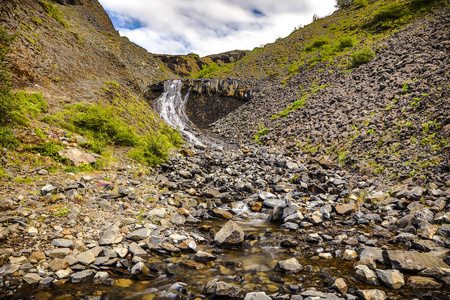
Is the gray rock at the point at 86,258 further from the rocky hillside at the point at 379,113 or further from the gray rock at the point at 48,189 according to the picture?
the rocky hillside at the point at 379,113

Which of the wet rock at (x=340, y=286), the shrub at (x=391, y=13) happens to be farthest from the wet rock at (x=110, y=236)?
the shrub at (x=391, y=13)

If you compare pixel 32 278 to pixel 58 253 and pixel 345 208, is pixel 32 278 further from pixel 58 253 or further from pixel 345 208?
pixel 345 208

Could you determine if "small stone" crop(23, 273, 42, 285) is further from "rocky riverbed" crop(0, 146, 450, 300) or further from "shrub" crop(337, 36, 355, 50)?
"shrub" crop(337, 36, 355, 50)

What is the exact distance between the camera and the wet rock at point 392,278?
3961 mm

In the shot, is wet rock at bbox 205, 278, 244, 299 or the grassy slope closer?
wet rock at bbox 205, 278, 244, 299

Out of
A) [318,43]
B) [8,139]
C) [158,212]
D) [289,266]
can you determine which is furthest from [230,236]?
[318,43]

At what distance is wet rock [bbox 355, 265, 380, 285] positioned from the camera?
4148 millimetres

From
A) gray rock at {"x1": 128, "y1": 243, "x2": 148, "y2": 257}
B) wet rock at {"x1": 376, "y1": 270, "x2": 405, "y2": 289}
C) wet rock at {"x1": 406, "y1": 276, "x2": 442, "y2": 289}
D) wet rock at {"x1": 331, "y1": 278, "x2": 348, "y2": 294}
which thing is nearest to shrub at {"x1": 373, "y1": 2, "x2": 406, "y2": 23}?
wet rock at {"x1": 406, "y1": 276, "x2": 442, "y2": 289}

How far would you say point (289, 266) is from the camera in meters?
4.74

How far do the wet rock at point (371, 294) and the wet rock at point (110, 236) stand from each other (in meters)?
5.24

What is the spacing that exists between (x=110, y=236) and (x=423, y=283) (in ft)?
21.7

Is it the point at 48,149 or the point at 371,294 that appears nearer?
the point at 371,294

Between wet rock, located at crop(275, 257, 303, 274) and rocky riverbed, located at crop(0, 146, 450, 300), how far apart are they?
0.07ft

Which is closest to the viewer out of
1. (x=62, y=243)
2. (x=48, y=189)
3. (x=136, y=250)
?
(x=62, y=243)
